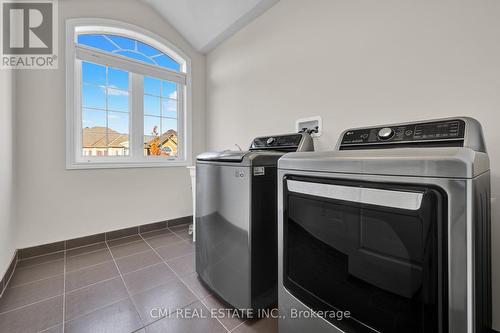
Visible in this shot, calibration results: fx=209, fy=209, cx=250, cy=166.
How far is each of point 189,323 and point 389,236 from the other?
1.16m

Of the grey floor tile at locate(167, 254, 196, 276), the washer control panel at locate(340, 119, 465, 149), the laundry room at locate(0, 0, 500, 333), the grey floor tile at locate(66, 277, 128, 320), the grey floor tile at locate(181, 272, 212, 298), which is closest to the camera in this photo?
the laundry room at locate(0, 0, 500, 333)

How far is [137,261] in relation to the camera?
73.9 inches

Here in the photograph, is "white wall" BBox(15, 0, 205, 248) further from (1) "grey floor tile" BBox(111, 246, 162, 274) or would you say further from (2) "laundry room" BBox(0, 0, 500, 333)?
(1) "grey floor tile" BBox(111, 246, 162, 274)

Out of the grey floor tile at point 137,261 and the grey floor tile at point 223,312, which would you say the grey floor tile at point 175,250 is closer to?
the grey floor tile at point 137,261

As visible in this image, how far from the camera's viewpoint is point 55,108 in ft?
6.59

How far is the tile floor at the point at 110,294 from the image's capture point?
1.16 metres

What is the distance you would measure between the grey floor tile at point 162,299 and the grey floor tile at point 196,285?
0.04m

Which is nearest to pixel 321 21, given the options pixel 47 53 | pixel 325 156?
pixel 325 156

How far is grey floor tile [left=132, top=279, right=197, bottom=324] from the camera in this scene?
1263mm

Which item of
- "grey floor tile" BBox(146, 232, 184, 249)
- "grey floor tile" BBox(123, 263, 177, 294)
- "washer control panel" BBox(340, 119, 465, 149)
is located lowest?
"grey floor tile" BBox(123, 263, 177, 294)

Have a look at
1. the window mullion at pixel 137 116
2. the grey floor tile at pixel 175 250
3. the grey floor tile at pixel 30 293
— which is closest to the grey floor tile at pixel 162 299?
the grey floor tile at pixel 175 250

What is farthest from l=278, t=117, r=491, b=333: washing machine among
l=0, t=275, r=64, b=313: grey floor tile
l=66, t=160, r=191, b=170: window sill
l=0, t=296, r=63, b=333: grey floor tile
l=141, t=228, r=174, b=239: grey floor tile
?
l=66, t=160, r=191, b=170: window sill

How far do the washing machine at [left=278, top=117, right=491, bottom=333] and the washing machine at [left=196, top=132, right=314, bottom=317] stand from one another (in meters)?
0.22

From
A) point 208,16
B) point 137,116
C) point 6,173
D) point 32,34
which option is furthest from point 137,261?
point 208,16
